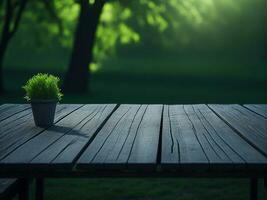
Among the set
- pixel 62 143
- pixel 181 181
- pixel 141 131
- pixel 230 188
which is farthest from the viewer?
pixel 181 181

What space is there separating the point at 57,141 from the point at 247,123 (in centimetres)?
174

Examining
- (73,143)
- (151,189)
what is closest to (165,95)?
(151,189)

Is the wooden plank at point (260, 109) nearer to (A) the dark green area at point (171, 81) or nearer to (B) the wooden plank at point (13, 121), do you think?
(B) the wooden plank at point (13, 121)

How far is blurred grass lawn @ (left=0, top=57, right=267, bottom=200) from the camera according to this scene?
19.0 feet

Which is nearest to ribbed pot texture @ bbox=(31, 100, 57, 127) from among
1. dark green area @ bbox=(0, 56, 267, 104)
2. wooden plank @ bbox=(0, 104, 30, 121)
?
wooden plank @ bbox=(0, 104, 30, 121)

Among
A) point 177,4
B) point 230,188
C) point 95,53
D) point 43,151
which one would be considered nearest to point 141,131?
point 43,151

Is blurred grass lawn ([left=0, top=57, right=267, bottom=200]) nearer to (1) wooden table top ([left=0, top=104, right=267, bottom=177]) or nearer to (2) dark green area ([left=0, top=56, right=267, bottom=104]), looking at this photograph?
(2) dark green area ([left=0, top=56, right=267, bottom=104])

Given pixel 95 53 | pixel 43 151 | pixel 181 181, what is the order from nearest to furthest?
pixel 43 151, pixel 181 181, pixel 95 53

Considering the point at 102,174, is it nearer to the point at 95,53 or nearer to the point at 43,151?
the point at 43,151

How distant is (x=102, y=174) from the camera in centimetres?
296

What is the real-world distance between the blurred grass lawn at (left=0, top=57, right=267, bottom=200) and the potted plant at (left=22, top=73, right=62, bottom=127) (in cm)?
163

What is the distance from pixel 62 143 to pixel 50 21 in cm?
2009

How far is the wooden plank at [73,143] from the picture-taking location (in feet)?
9.78

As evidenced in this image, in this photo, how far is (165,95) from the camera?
64.5 ft
